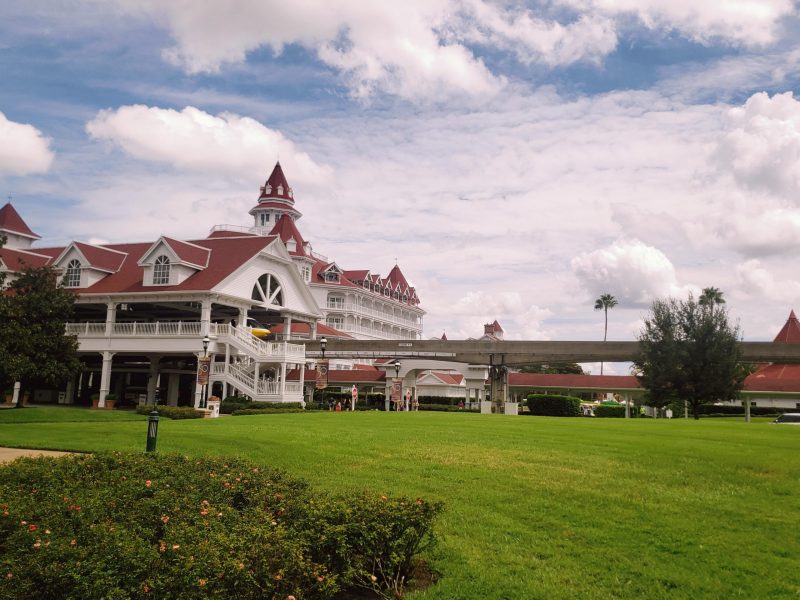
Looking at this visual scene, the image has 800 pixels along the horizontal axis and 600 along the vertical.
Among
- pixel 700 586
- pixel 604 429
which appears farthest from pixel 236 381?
pixel 700 586

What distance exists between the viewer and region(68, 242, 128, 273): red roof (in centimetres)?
4300

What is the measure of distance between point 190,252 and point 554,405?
982 inches

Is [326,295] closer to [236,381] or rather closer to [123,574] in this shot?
[236,381]

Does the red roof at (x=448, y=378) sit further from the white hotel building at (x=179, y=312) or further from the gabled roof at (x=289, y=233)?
the white hotel building at (x=179, y=312)

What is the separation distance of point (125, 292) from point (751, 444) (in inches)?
1359

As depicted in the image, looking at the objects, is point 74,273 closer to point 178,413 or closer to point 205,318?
point 205,318

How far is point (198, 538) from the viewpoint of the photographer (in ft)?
Result: 21.7

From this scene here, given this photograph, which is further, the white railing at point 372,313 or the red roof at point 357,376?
the white railing at point 372,313

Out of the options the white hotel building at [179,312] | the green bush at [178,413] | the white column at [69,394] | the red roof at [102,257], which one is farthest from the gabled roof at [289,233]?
the green bush at [178,413]

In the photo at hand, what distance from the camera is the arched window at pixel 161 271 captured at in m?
39.8

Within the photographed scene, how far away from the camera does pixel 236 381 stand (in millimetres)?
37531

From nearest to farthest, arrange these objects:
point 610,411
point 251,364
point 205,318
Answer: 1. point 205,318
2. point 251,364
3. point 610,411

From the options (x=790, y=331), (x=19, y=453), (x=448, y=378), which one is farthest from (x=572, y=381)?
(x=19, y=453)

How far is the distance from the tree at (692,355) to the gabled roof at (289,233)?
47.1m
